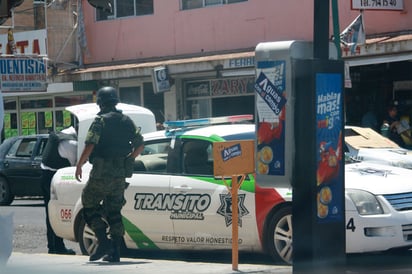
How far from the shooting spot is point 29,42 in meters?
26.6

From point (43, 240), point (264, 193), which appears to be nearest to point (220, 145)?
point (264, 193)

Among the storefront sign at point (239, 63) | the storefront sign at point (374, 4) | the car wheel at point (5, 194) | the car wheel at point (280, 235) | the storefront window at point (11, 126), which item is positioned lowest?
the car wheel at point (5, 194)

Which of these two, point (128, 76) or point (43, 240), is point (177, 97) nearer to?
point (128, 76)

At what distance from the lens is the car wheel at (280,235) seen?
30.3 ft

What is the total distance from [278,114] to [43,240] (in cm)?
635

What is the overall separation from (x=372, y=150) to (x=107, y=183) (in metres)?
6.68

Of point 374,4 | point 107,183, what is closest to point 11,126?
point 374,4

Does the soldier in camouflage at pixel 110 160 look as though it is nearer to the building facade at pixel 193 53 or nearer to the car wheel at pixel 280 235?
the car wheel at pixel 280 235

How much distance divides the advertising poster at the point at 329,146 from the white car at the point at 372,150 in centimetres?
619

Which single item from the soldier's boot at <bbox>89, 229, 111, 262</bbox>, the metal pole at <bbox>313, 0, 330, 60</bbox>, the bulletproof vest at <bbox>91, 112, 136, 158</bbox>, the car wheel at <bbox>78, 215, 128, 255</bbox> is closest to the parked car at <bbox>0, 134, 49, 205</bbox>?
the car wheel at <bbox>78, 215, 128, 255</bbox>

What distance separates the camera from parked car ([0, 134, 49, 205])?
1912 centimetres

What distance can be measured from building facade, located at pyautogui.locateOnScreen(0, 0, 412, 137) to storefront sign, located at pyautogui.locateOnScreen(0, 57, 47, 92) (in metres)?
5.59

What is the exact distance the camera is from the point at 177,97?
80.8 ft

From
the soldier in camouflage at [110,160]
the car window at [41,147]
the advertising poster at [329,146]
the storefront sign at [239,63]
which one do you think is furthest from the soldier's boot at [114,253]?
the storefront sign at [239,63]
